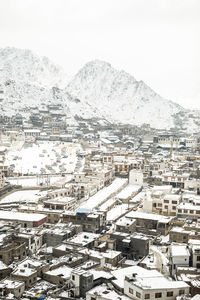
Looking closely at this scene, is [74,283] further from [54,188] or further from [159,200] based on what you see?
[54,188]

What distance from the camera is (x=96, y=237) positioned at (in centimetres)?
1992

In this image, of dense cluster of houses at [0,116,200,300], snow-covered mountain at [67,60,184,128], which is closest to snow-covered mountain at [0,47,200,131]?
snow-covered mountain at [67,60,184,128]

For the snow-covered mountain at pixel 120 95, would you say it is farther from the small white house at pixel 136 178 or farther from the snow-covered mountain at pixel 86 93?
the small white house at pixel 136 178

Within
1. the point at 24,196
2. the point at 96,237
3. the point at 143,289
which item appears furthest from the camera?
the point at 24,196

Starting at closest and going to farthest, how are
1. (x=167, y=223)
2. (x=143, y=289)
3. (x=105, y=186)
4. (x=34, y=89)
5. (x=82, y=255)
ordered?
(x=143, y=289) < (x=82, y=255) < (x=167, y=223) < (x=105, y=186) < (x=34, y=89)

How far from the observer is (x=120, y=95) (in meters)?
143

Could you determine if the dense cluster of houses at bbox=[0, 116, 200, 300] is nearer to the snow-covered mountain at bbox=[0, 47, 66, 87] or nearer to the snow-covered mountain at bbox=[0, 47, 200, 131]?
the snow-covered mountain at bbox=[0, 47, 200, 131]

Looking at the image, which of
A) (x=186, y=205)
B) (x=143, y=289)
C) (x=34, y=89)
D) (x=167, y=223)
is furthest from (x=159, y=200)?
(x=34, y=89)

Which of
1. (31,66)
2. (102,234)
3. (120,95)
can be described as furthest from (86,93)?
(102,234)

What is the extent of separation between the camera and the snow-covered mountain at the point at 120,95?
408 ft

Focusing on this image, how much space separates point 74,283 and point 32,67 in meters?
152

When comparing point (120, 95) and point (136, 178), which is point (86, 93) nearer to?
point (120, 95)

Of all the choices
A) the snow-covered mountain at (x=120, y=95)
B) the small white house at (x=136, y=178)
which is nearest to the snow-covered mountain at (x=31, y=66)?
the snow-covered mountain at (x=120, y=95)

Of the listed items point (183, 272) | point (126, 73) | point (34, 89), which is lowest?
point (183, 272)
